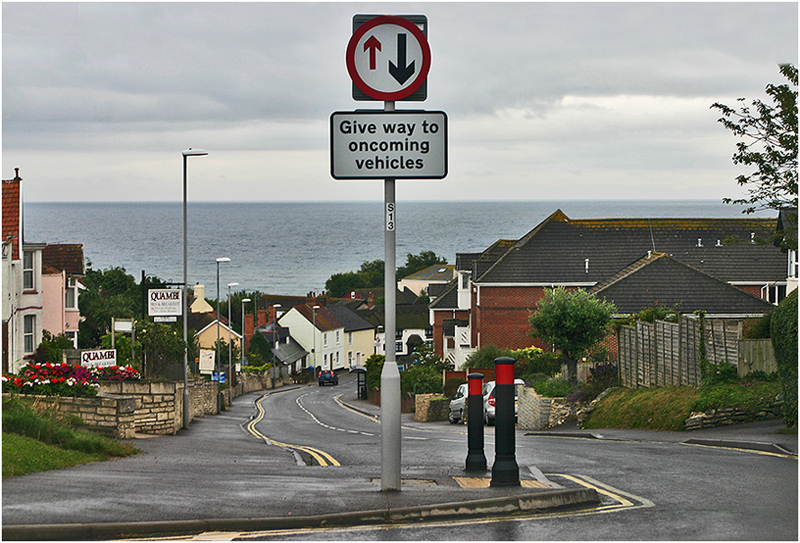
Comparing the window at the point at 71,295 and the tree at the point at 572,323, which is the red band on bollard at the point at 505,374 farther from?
the window at the point at 71,295

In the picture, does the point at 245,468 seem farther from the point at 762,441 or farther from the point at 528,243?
the point at 528,243

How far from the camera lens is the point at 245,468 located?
12156 mm

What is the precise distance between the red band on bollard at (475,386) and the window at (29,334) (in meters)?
28.2

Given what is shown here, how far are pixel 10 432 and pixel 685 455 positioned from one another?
970cm

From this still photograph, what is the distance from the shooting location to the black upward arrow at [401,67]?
27.7 feet

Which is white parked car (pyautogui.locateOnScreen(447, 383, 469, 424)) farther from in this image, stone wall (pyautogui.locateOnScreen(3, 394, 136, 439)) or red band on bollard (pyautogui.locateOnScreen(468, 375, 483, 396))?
red band on bollard (pyautogui.locateOnScreen(468, 375, 483, 396))

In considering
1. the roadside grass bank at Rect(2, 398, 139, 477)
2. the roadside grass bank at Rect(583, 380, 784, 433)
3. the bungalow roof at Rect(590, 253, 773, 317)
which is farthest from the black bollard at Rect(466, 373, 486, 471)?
the bungalow roof at Rect(590, 253, 773, 317)

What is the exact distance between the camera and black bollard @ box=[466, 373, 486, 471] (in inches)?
441

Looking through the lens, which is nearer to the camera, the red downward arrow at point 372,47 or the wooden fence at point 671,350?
the red downward arrow at point 372,47

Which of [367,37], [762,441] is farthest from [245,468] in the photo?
[762,441]

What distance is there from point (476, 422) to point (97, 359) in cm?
1635

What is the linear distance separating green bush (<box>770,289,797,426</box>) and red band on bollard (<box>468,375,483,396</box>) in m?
5.65

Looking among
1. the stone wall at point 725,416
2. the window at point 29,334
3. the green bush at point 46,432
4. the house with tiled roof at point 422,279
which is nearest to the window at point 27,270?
the window at point 29,334

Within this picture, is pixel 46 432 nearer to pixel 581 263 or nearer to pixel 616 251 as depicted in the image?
pixel 581 263
